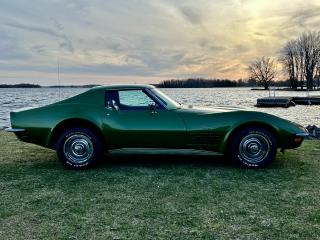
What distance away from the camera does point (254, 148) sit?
5.89 meters

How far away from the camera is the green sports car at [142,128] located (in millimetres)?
5875

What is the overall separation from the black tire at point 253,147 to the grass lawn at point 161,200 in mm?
214

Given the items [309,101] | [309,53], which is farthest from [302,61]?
[309,101]

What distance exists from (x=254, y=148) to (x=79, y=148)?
287 cm

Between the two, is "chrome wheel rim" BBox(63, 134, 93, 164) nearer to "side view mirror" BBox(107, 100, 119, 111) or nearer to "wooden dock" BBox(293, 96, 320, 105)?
"side view mirror" BBox(107, 100, 119, 111)

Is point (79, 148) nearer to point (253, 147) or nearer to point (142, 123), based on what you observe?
point (142, 123)

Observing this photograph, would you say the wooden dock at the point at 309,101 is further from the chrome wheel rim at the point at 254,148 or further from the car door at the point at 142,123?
the car door at the point at 142,123

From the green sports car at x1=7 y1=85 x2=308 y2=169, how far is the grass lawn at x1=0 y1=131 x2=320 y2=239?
349 mm

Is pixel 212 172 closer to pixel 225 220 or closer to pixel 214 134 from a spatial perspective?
pixel 214 134

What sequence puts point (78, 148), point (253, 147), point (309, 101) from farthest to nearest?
point (309, 101)
point (78, 148)
point (253, 147)

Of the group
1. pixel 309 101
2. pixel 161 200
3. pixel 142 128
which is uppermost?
pixel 309 101

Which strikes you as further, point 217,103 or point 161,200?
point 217,103

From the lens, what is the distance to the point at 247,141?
5.86 metres

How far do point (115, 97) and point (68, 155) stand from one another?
1.24m
